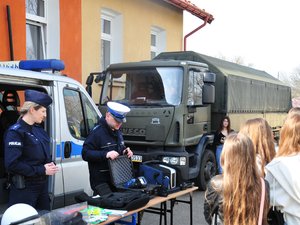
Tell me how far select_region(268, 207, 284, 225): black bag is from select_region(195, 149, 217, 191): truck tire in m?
5.01

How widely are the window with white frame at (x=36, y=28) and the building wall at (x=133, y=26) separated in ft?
3.53

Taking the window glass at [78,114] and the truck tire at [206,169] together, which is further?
the truck tire at [206,169]

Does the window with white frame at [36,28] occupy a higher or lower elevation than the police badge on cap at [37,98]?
higher

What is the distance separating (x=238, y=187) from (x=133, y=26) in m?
9.76

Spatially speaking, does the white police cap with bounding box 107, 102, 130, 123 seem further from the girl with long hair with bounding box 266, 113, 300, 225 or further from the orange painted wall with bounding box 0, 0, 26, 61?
the orange painted wall with bounding box 0, 0, 26, 61

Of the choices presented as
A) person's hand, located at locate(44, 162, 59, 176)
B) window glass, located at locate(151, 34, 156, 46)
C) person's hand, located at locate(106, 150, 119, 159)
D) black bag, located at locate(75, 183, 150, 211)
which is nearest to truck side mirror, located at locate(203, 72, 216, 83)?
person's hand, located at locate(106, 150, 119, 159)

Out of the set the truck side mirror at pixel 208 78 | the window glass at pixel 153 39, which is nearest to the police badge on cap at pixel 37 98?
the truck side mirror at pixel 208 78

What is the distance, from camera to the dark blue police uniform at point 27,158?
366 centimetres

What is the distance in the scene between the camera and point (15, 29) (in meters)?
7.77

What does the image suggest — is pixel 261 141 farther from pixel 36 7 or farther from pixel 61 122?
pixel 36 7

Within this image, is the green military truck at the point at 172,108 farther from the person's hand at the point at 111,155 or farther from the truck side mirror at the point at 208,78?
the person's hand at the point at 111,155

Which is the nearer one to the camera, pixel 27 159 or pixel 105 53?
pixel 27 159

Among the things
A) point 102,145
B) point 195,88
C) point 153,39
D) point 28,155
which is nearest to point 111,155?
point 102,145

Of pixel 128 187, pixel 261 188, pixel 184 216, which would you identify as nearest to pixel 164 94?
pixel 184 216
